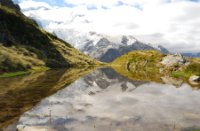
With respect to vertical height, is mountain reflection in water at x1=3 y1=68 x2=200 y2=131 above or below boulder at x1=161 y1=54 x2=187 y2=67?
above

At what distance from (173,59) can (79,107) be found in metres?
146

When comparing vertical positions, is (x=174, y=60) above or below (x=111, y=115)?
below

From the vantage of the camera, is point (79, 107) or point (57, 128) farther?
point (79, 107)

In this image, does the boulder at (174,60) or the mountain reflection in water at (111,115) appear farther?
the boulder at (174,60)

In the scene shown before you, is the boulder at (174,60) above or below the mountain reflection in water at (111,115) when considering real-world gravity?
below

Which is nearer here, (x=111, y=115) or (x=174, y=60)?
(x=111, y=115)

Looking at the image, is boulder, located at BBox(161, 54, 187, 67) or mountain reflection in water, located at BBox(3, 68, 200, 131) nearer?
mountain reflection in water, located at BBox(3, 68, 200, 131)

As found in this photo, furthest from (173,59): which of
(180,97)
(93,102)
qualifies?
(93,102)

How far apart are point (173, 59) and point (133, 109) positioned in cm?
14458

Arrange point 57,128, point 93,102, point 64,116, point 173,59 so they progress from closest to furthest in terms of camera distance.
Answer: point 57,128 < point 64,116 < point 93,102 < point 173,59

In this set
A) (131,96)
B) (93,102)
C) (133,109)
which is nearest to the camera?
(133,109)

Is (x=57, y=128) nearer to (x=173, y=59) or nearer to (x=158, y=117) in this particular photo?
(x=158, y=117)

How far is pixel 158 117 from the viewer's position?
42156 millimetres

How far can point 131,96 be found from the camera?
213ft
